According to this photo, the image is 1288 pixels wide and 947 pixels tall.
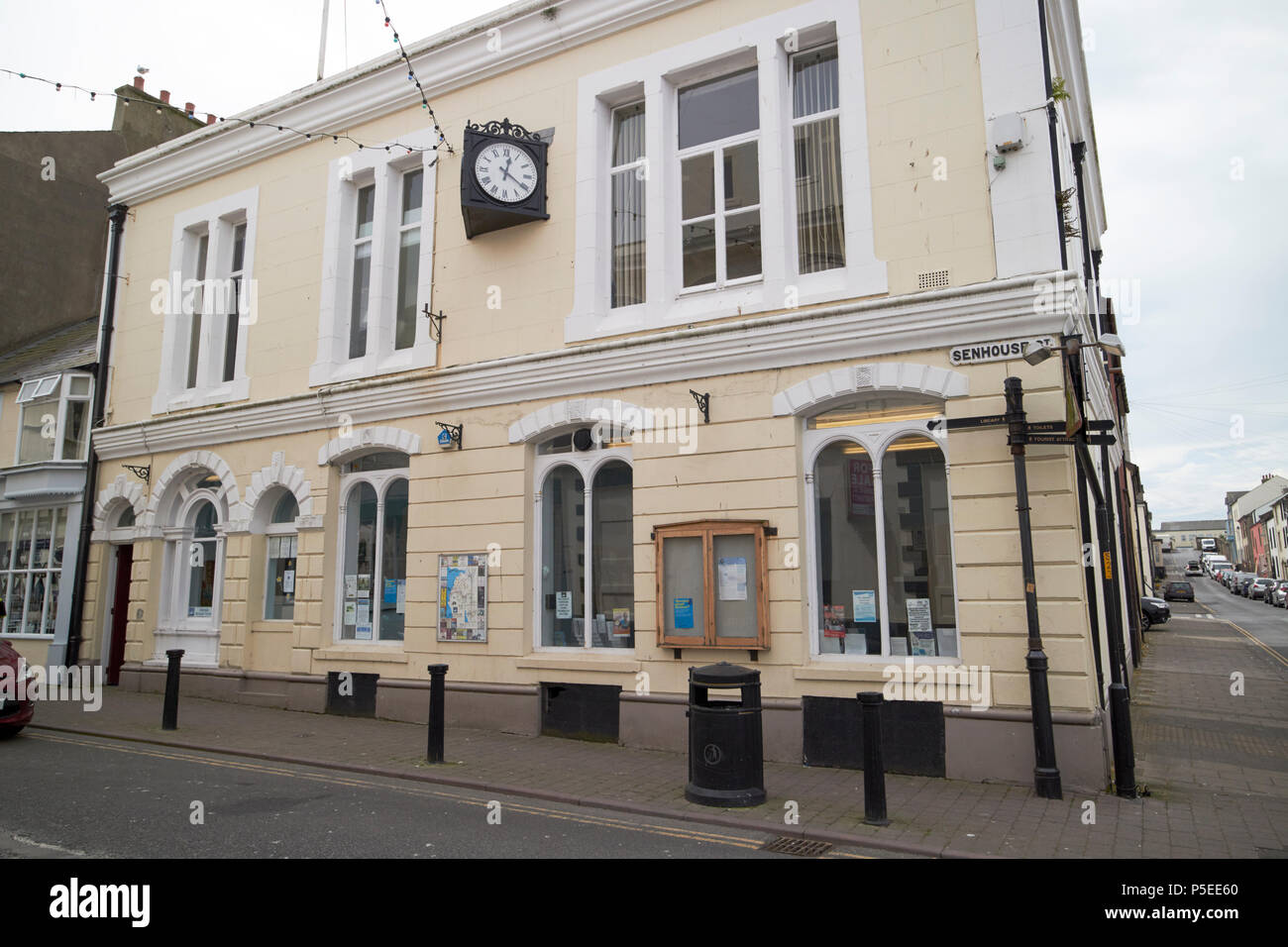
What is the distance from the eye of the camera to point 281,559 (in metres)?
14.2

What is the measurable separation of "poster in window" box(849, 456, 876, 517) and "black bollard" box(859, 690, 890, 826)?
3010 millimetres

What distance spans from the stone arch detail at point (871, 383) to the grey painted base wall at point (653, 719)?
11.0 feet

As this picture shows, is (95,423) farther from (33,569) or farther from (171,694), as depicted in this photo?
(171,694)

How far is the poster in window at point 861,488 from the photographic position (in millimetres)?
9539

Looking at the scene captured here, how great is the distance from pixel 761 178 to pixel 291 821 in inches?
343

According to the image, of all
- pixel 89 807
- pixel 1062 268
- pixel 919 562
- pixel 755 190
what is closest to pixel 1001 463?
pixel 919 562

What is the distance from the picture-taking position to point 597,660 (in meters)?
10.7

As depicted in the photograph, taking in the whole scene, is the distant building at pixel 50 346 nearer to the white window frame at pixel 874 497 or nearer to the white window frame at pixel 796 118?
the white window frame at pixel 796 118

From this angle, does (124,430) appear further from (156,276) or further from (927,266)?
(927,266)

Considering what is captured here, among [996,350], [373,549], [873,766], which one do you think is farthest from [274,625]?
[996,350]

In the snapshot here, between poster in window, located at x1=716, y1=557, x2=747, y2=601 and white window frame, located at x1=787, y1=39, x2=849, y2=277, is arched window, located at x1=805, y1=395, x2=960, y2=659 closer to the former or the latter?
poster in window, located at x1=716, y1=557, x2=747, y2=601
